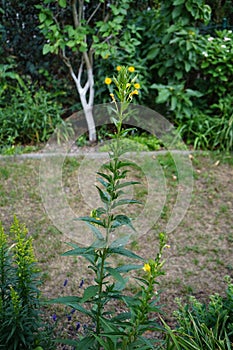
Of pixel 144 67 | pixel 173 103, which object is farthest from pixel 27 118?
pixel 173 103

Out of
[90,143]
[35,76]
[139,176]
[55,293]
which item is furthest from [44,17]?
[55,293]

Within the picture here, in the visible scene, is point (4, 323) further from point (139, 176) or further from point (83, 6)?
point (83, 6)

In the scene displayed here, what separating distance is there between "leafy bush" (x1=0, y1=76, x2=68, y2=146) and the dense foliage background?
0.04ft

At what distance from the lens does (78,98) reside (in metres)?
5.04

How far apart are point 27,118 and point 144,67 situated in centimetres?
147

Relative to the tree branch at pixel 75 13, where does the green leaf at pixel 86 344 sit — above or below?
below

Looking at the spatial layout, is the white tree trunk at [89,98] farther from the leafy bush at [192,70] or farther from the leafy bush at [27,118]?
the leafy bush at [192,70]

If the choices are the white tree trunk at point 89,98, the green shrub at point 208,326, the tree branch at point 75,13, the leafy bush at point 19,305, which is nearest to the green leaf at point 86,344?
the leafy bush at point 19,305

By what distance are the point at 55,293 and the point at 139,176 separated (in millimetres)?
1644

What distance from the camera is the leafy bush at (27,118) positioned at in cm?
432

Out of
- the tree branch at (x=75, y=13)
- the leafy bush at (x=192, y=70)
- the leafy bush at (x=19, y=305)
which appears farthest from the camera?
the leafy bush at (x=192, y=70)

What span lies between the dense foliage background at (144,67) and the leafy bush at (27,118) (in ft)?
0.04

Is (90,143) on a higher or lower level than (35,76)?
lower

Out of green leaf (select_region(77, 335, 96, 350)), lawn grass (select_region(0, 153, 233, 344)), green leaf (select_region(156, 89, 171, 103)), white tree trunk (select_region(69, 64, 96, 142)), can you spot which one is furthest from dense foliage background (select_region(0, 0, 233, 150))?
green leaf (select_region(77, 335, 96, 350))
